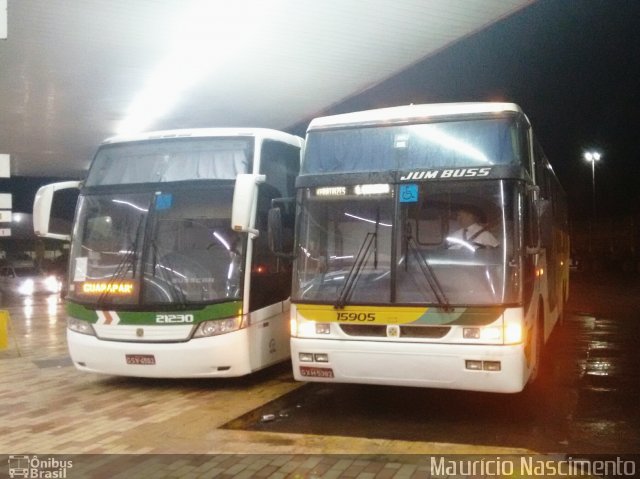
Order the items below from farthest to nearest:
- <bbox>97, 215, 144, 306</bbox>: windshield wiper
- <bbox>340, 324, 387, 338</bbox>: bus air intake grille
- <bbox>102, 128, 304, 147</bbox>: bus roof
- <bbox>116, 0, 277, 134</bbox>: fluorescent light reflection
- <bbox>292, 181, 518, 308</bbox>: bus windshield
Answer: <bbox>116, 0, 277, 134</bbox>: fluorescent light reflection → <bbox>102, 128, 304, 147</bbox>: bus roof → <bbox>97, 215, 144, 306</bbox>: windshield wiper → <bbox>340, 324, 387, 338</bbox>: bus air intake grille → <bbox>292, 181, 518, 308</bbox>: bus windshield

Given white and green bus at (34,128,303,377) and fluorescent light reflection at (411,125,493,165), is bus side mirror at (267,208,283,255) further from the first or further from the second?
fluorescent light reflection at (411,125,493,165)

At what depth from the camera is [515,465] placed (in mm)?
5684

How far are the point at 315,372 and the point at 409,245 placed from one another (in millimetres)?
1644

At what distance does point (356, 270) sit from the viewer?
7246mm

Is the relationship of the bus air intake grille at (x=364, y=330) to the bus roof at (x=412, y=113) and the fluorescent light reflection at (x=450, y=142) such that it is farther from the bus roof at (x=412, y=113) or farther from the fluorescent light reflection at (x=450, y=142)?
the bus roof at (x=412, y=113)

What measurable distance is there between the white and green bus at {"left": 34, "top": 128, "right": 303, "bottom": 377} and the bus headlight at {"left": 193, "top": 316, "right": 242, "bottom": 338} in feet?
0.04

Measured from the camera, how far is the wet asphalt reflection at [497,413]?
21.7 feet

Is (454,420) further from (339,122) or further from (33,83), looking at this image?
(33,83)

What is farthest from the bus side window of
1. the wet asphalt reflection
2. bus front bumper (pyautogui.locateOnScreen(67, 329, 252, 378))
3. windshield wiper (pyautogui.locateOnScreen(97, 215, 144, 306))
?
windshield wiper (pyautogui.locateOnScreen(97, 215, 144, 306))

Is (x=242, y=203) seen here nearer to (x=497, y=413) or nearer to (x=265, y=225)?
(x=265, y=225)

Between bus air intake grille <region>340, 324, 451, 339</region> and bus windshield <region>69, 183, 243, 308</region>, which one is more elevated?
bus windshield <region>69, 183, 243, 308</region>

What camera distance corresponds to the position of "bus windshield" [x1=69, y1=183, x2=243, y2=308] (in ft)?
28.0

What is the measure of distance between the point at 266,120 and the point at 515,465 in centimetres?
1784

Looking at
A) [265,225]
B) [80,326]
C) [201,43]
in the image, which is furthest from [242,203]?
[201,43]
